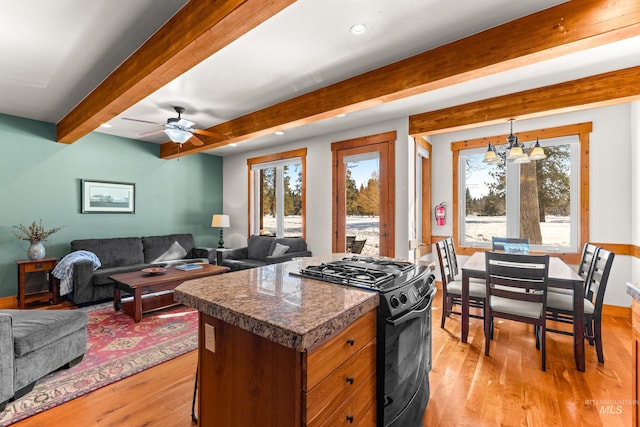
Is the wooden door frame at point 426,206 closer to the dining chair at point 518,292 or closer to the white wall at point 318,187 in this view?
the white wall at point 318,187

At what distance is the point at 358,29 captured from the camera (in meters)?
2.17

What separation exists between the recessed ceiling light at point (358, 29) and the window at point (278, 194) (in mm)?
3193

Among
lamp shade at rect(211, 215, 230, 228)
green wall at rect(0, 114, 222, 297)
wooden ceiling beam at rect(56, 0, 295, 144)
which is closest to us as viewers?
wooden ceiling beam at rect(56, 0, 295, 144)

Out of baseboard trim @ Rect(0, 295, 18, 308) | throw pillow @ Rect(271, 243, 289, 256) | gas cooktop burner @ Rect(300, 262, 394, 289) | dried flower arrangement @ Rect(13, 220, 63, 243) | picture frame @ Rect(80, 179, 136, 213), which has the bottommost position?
baseboard trim @ Rect(0, 295, 18, 308)

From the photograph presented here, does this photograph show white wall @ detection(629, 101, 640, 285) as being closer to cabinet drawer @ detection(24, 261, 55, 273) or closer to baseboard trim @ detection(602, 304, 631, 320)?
baseboard trim @ detection(602, 304, 631, 320)

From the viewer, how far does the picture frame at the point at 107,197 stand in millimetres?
4816

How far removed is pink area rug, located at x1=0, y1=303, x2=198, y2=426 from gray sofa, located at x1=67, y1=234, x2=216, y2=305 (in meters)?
0.28

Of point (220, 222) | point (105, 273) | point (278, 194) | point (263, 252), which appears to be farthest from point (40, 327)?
point (278, 194)

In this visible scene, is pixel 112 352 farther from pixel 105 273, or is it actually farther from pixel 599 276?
pixel 599 276

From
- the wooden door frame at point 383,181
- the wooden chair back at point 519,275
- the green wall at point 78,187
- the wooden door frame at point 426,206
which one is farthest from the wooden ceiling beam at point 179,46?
the wooden door frame at point 426,206

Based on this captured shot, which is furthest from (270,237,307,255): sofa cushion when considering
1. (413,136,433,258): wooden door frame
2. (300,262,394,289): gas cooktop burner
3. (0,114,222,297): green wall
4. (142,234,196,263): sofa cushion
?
(300,262,394,289): gas cooktop burner

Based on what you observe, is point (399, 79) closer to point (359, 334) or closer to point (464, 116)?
point (464, 116)

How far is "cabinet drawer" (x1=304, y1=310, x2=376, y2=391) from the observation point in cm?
103

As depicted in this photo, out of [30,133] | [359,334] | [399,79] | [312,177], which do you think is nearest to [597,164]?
[399,79]
